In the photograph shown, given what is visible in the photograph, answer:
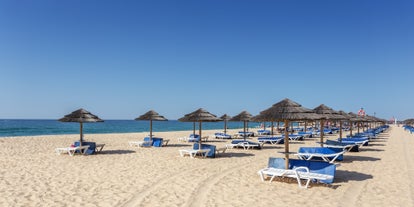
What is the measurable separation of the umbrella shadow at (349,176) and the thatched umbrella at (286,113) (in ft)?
5.64

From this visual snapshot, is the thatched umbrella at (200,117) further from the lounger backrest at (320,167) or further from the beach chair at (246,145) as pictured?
the lounger backrest at (320,167)

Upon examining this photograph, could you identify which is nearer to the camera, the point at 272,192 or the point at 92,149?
the point at 272,192

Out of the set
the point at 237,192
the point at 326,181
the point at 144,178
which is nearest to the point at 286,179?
the point at 326,181

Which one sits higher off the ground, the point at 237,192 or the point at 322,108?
the point at 322,108

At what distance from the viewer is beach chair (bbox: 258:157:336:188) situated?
22.7ft

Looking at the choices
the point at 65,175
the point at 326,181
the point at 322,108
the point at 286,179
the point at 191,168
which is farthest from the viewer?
the point at 322,108

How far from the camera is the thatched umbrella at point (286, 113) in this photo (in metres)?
8.00

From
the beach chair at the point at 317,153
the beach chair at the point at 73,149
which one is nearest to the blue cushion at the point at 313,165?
the beach chair at the point at 317,153

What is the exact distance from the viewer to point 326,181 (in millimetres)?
7129

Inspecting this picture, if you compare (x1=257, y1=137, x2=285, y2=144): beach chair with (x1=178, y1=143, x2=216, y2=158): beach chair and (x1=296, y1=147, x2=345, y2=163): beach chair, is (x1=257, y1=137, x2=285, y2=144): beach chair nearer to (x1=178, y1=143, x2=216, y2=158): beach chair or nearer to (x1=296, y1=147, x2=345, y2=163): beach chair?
(x1=178, y1=143, x2=216, y2=158): beach chair

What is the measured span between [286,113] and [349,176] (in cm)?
247

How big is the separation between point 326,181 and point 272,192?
158cm

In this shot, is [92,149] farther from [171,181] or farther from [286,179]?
[286,179]

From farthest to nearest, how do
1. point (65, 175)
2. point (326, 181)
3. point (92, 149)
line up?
point (92, 149) < point (65, 175) < point (326, 181)
